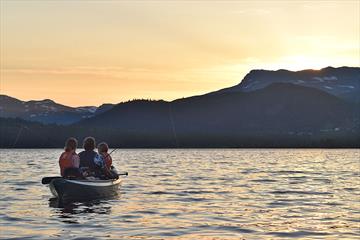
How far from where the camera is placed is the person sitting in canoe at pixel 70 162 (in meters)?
29.0

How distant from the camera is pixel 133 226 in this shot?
21.5 meters

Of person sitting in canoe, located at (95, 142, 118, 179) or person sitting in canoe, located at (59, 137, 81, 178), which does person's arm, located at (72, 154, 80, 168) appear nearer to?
person sitting in canoe, located at (59, 137, 81, 178)

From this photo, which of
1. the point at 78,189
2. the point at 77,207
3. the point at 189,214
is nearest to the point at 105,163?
the point at 78,189

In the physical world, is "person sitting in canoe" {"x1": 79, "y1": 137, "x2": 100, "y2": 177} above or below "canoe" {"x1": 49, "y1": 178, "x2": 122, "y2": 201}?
above

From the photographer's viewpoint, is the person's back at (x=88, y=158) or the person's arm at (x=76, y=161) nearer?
the person's arm at (x=76, y=161)

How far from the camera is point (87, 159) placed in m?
30.3

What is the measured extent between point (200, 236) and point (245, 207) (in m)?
8.88

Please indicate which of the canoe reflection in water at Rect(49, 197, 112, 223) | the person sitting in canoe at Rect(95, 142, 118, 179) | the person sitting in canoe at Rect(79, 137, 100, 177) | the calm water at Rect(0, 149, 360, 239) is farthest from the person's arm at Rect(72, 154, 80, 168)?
the calm water at Rect(0, 149, 360, 239)

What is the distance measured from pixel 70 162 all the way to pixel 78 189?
1437 mm

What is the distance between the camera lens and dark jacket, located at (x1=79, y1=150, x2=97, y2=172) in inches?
1189

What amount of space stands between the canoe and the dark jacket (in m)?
0.87

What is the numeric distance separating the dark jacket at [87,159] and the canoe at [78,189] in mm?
868

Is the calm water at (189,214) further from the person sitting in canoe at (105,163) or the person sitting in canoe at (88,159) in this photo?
the person sitting in canoe at (88,159)

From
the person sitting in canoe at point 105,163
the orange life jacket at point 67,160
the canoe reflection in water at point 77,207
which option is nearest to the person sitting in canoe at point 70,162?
the orange life jacket at point 67,160
